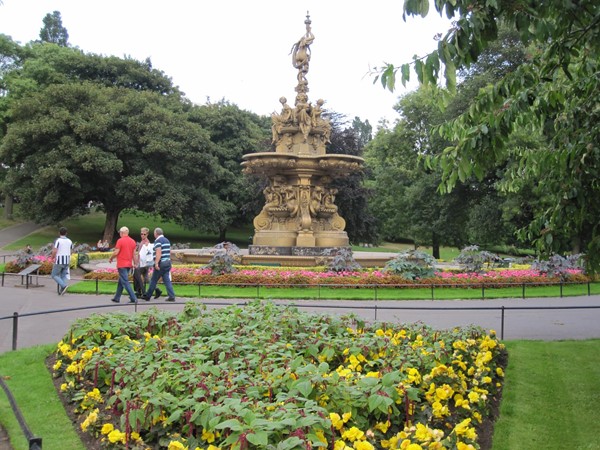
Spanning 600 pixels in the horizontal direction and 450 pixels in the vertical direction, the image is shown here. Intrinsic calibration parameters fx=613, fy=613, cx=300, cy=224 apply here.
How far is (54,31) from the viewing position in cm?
7319

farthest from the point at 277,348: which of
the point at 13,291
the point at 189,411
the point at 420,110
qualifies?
the point at 420,110

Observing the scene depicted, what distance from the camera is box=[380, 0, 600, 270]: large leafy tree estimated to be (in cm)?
501

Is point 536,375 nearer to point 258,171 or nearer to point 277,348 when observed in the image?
point 277,348

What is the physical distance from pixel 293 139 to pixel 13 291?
12.7m

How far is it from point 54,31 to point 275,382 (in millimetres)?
77742

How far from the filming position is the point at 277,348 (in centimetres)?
693

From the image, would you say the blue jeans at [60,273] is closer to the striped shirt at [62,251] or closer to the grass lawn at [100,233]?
the striped shirt at [62,251]

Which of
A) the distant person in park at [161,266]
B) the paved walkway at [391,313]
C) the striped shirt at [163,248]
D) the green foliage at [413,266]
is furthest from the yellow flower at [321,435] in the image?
the green foliage at [413,266]

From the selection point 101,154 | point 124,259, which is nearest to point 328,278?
point 124,259

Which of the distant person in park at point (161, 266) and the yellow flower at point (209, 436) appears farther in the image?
the distant person in park at point (161, 266)

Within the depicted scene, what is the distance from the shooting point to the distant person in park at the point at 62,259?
15.6 m

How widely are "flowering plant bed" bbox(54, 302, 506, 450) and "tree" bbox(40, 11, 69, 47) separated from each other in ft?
240

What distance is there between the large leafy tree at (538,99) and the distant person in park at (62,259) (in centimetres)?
1142

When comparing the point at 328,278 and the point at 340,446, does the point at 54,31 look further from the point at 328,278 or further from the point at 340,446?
the point at 340,446
